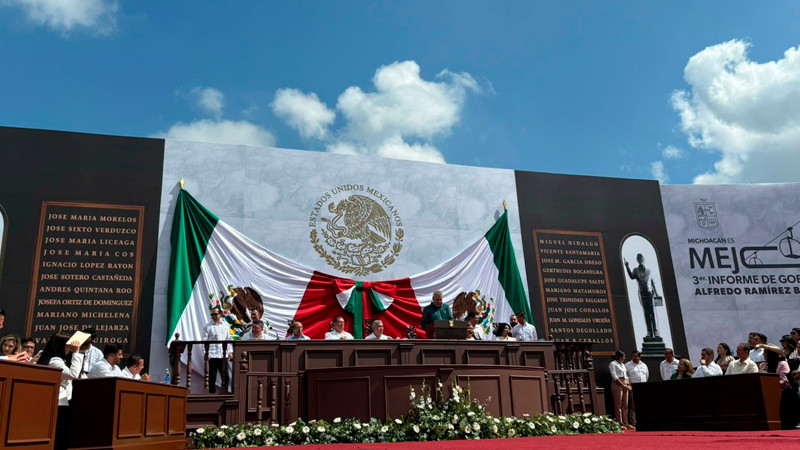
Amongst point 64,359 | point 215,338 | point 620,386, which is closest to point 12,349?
point 64,359

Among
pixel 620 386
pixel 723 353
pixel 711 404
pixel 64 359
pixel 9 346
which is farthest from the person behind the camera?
pixel 620 386

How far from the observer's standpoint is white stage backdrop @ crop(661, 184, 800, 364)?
1244 centimetres

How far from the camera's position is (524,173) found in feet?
40.8

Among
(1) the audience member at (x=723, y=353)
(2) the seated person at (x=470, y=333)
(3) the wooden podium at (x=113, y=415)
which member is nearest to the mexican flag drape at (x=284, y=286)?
(2) the seated person at (x=470, y=333)

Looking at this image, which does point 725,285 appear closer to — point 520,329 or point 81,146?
Answer: point 520,329

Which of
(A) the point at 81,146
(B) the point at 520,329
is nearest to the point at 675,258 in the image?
(B) the point at 520,329

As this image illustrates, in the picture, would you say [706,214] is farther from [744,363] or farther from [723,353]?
[744,363]

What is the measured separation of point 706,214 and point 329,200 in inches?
296

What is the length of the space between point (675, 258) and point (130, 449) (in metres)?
10.7

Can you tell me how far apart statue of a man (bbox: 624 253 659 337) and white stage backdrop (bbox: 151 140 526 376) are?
93.3 inches

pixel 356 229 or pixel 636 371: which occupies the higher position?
pixel 356 229

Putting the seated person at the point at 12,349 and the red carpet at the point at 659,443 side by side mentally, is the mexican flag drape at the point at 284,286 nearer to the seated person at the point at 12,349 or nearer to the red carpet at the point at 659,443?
the seated person at the point at 12,349

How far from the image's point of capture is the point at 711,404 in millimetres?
6641

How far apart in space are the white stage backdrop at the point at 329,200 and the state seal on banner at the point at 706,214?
153 inches
